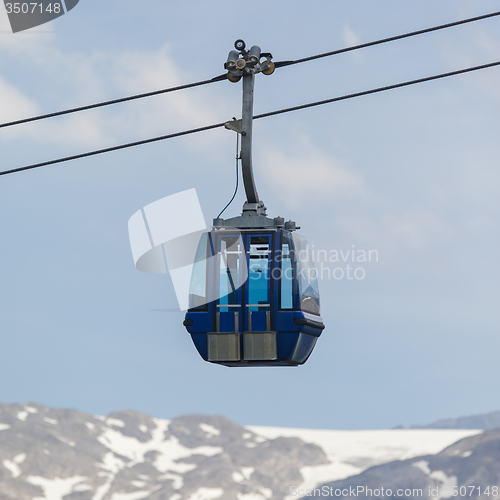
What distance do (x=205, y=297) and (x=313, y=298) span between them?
2385 millimetres

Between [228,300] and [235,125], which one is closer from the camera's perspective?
[235,125]

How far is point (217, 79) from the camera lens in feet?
65.5

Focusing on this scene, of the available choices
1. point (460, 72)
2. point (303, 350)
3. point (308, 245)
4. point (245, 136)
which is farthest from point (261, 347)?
point (460, 72)

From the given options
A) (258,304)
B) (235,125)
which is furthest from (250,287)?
(235,125)

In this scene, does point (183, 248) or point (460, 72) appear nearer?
point (460, 72)

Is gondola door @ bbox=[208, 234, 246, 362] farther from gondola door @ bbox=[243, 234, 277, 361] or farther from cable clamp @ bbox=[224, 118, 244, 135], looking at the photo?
cable clamp @ bbox=[224, 118, 244, 135]

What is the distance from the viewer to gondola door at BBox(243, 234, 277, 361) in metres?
19.8

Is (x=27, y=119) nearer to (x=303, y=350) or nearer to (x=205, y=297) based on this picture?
(x=205, y=297)

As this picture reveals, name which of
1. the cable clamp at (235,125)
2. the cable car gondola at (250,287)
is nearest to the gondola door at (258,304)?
the cable car gondola at (250,287)

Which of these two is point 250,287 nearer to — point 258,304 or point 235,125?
point 258,304

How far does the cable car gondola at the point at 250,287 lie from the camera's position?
1986cm

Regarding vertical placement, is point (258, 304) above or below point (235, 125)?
below

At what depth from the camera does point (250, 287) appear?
66.2 ft

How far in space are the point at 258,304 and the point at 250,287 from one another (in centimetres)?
40
